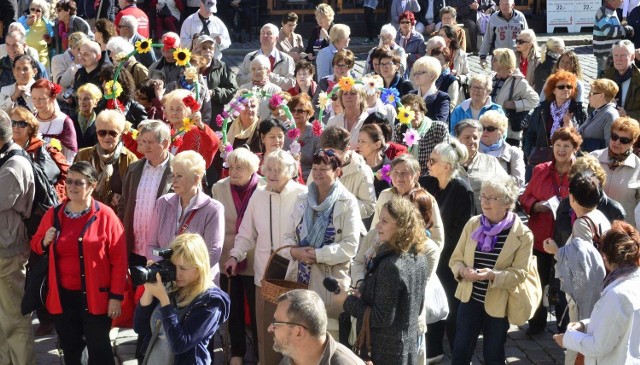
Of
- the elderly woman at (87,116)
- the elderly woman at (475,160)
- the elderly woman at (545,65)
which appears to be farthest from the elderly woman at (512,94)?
the elderly woman at (87,116)

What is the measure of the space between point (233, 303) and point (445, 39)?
6.70 metres

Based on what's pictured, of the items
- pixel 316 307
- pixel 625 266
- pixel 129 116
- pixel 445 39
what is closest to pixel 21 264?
pixel 129 116

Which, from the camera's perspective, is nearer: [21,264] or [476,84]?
[21,264]

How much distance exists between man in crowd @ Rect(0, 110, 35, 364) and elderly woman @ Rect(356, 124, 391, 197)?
8.67ft

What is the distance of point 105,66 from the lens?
1154 cm

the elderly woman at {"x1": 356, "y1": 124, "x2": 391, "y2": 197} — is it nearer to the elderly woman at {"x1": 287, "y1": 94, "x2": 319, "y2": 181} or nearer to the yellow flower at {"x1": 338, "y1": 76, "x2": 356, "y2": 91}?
the elderly woman at {"x1": 287, "y1": 94, "x2": 319, "y2": 181}

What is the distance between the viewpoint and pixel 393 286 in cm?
646

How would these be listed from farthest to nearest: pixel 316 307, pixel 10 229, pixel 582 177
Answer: pixel 10 229, pixel 582 177, pixel 316 307

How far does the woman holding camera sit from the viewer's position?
627cm

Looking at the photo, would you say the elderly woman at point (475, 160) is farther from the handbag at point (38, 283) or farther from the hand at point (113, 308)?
the handbag at point (38, 283)

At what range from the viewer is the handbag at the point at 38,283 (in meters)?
7.59

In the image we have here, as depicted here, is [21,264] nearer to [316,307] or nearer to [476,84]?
[316,307]

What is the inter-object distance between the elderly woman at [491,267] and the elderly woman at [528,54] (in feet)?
21.5

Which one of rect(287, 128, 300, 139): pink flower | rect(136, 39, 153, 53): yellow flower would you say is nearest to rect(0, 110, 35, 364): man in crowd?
rect(287, 128, 300, 139): pink flower
